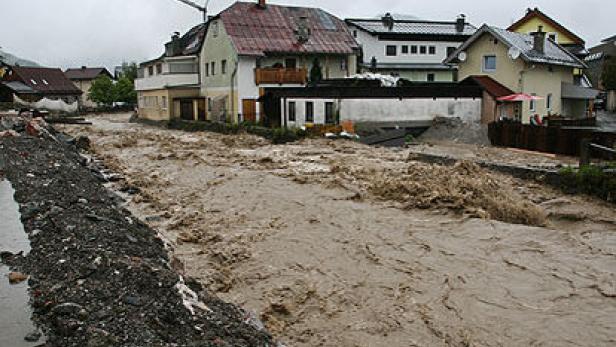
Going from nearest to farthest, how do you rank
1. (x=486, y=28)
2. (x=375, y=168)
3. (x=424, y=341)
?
1. (x=424, y=341)
2. (x=375, y=168)
3. (x=486, y=28)

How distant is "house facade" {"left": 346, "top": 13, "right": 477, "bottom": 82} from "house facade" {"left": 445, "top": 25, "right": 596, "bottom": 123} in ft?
37.2

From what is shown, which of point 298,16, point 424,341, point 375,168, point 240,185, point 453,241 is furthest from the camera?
point 298,16

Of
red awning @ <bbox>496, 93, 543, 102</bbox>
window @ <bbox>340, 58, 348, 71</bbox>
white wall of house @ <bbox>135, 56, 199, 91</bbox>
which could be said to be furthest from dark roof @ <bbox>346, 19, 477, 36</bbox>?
red awning @ <bbox>496, 93, 543, 102</bbox>

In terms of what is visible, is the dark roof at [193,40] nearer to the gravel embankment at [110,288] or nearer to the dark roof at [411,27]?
the dark roof at [411,27]

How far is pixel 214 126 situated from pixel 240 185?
18.0 m

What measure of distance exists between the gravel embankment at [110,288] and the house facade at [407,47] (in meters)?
38.4

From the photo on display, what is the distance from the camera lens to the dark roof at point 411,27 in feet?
159

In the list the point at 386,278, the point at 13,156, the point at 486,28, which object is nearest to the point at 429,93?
the point at 486,28

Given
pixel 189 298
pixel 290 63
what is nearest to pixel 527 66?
pixel 290 63

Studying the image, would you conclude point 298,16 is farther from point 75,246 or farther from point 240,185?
point 75,246

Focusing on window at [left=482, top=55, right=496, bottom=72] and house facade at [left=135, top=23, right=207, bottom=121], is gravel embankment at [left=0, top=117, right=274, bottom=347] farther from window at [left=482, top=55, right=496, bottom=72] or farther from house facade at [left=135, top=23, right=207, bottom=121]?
house facade at [left=135, top=23, right=207, bottom=121]

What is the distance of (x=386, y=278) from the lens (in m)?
8.72

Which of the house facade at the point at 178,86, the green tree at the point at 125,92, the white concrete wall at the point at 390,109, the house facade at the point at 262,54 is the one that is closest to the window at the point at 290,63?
the house facade at the point at 262,54

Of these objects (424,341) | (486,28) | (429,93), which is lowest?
(424,341)
